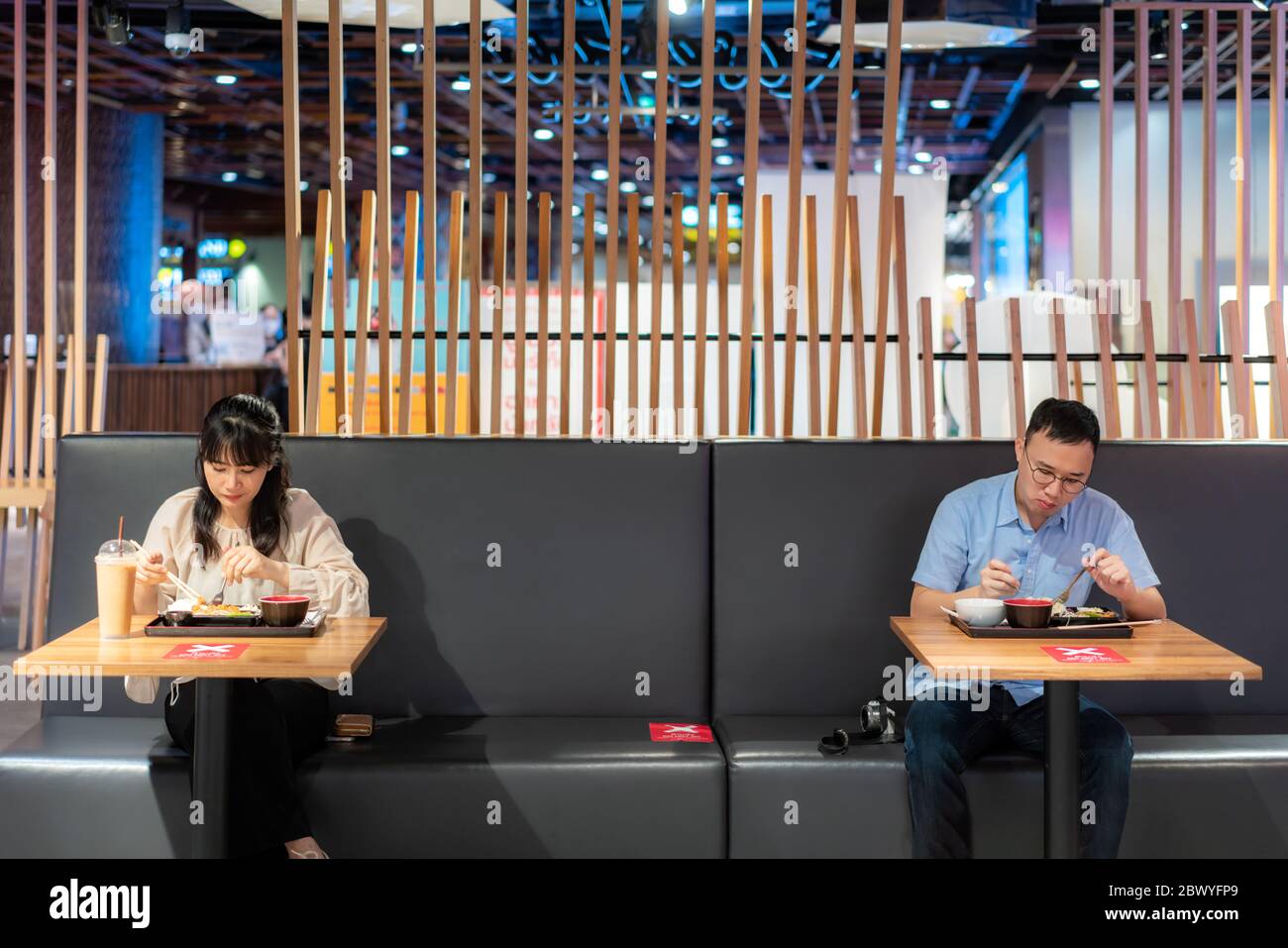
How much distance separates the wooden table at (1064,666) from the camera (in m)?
2.21

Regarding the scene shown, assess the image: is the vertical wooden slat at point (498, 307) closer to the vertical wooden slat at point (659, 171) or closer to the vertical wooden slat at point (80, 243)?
the vertical wooden slat at point (659, 171)

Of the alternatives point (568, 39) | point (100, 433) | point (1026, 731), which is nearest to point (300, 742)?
point (100, 433)

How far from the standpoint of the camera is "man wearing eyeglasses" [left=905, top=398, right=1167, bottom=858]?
2.58 m

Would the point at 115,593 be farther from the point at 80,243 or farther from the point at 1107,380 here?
the point at 80,243

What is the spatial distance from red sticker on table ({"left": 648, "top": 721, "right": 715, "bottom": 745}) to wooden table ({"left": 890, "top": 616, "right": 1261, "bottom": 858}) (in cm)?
58

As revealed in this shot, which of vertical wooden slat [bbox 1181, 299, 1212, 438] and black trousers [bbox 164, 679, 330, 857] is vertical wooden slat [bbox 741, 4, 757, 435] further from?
black trousers [bbox 164, 679, 330, 857]

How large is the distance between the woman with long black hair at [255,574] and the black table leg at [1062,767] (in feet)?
4.52

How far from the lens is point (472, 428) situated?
351 centimetres


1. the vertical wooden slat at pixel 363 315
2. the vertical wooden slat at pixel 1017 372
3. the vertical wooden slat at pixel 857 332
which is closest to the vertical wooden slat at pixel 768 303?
the vertical wooden slat at pixel 857 332

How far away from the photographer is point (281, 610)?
7.90 ft

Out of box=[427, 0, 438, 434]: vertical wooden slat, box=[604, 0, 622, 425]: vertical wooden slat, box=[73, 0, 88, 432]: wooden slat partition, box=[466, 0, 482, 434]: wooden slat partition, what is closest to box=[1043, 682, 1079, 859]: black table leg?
box=[604, 0, 622, 425]: vertical wooden slat

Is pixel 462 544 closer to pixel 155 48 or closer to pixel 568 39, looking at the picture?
pixel 568 39
